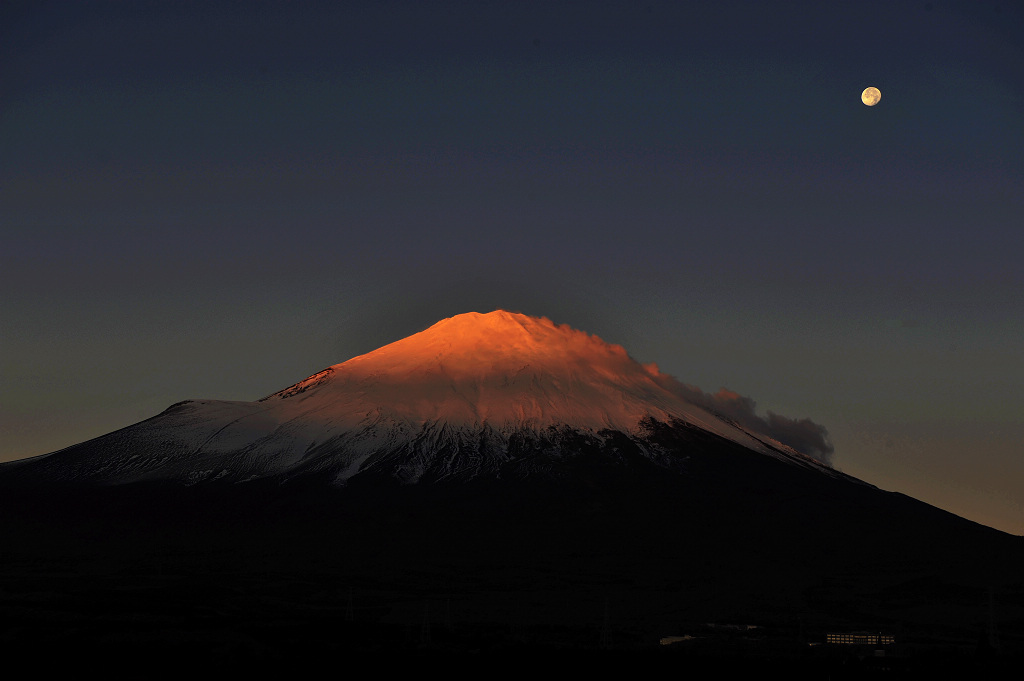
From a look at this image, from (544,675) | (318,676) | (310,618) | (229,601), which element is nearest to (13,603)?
(229,601)

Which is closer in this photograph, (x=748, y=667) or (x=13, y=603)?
(x=748, y=667)

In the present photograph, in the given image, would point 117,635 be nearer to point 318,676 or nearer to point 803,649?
point 318,676

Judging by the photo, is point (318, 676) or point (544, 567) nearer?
point (318, 676)

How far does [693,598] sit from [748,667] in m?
59.9

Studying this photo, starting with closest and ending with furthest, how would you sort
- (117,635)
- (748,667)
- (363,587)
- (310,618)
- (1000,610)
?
(748,667) → (117,635) → (310,618) → (1000,610) → (363,587)

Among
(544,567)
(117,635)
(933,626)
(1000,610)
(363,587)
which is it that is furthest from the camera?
(544,567)

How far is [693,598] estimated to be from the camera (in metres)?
158

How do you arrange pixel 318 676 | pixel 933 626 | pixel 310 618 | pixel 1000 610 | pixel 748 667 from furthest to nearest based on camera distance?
pixel 1000 610
pixel 933 626
pixel 310 618
pixel 748 667
pixel 318 676

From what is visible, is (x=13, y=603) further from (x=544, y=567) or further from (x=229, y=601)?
(x=544, y=567)

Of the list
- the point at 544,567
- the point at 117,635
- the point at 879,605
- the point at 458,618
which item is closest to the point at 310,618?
the point at 458,618

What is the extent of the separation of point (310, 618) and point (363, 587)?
126 feet

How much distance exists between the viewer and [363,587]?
6585 inches

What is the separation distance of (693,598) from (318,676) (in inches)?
3074

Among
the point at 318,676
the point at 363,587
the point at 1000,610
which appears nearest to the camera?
the point at 318,676
